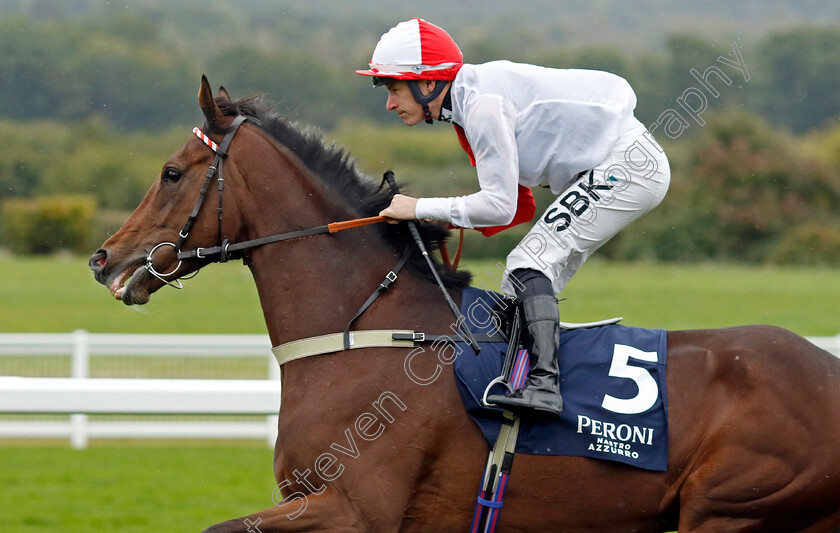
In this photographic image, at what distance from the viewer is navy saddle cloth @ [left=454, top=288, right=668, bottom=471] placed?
3016 mm

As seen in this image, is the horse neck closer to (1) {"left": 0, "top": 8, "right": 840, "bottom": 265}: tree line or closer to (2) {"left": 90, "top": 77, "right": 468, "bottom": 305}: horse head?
(2) {"left": 90, "top": 77, "right": 468, "bottom": 305}: horse head

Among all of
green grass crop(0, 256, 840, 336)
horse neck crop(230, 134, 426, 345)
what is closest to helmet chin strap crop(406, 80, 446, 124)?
horse neck crop(230, 134, 426, 345)

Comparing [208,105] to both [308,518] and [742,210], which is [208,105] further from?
[742,210]

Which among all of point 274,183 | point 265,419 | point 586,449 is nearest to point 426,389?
point 586,449

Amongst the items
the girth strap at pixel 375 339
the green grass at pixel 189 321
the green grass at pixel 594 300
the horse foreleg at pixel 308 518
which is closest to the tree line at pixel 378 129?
the green grass at pixel 594 300

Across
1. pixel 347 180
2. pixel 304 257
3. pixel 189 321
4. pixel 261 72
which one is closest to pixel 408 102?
pixel 347 180

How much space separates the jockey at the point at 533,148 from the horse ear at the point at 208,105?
552 millimetres

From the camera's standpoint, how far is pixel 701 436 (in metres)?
3.04

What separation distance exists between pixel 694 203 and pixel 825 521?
31.1 m

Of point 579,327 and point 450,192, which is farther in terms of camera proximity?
point 450,192

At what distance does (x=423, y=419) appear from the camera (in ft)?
10.0

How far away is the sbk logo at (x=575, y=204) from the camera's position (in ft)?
10.7

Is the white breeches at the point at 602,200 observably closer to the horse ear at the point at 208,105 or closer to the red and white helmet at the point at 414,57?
the red and white helmet at the point at 414,57

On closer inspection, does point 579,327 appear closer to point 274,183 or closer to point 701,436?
point 701,436
